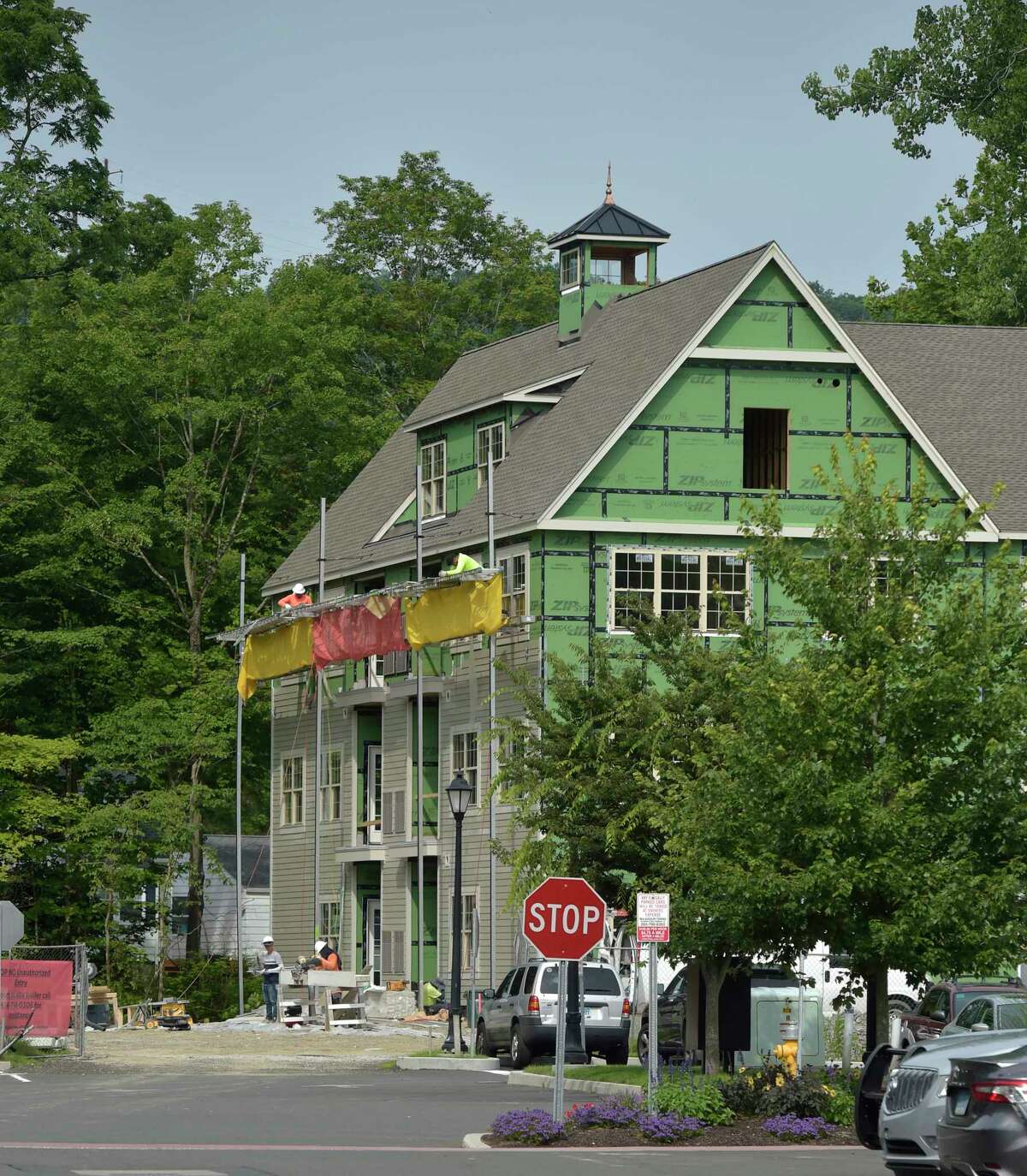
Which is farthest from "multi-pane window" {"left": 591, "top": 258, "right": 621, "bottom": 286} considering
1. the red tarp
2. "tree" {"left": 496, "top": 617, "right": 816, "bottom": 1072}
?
"tree" {"left": 496, "top": 617, "right": 816, "bottom": 1072}

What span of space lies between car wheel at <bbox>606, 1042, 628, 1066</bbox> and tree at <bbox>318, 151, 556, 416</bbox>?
42.2 m

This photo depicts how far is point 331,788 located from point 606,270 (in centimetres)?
1375

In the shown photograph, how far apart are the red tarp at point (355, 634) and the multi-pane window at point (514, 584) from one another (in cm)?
261

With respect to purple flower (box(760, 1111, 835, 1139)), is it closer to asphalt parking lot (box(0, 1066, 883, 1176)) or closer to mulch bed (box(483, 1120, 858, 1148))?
mulch bed (box(483, 1120, 858, 1148))

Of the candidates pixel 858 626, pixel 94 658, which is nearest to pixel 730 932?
pixel 858 626

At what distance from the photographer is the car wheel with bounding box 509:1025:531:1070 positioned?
35062mm

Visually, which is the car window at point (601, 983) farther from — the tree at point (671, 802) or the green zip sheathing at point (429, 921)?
the green zip sheathing at point (429, 921)

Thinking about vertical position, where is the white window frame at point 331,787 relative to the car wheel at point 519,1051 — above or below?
above

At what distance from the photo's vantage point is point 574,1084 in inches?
1220

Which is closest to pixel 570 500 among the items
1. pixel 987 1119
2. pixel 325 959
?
pixel 325 959

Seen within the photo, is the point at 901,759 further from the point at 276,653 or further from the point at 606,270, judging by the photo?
the point at 606,270

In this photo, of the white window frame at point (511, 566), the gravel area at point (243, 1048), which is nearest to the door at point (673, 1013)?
the gravel area at point (243, 1048)

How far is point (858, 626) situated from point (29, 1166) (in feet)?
37.9

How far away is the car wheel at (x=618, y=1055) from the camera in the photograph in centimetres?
3557
